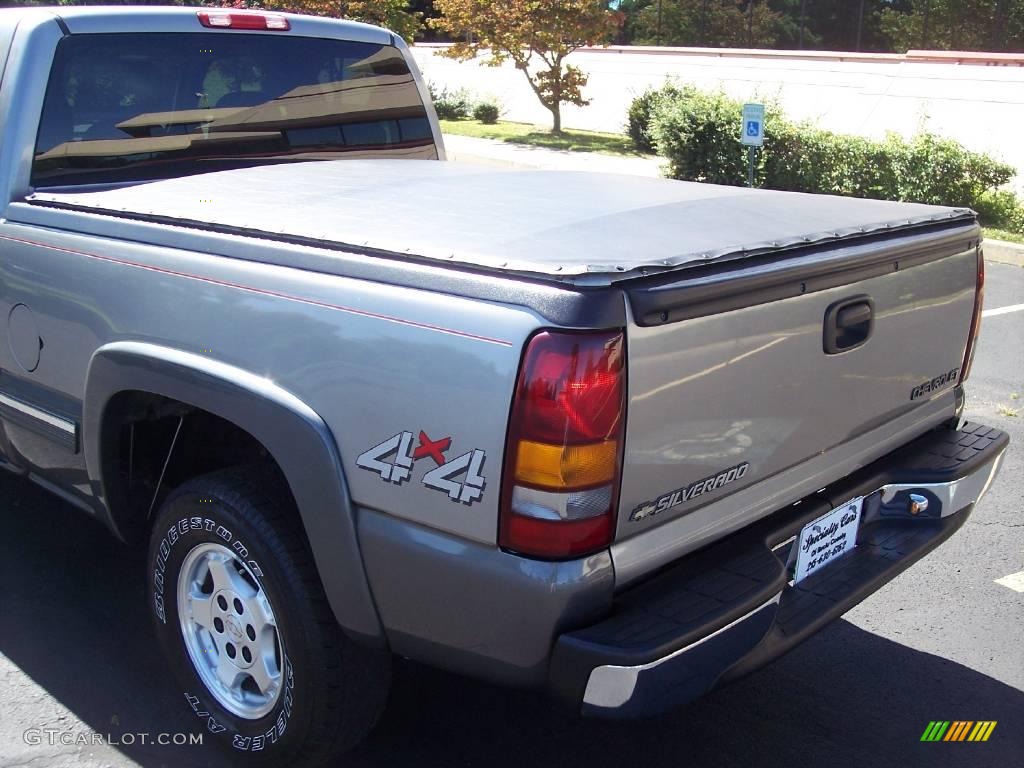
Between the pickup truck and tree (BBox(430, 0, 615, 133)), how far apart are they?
688 inches

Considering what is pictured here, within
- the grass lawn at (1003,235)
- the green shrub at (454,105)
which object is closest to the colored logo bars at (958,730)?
the grass lawn at (1003,235)

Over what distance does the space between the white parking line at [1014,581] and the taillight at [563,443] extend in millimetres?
2622

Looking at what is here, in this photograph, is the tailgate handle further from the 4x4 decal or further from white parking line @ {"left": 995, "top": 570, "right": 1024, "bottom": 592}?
white parking line @ {"left": 995, "top": 570, "right": 1024, "bottom": 592}

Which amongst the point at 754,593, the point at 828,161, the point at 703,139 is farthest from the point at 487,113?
the point at 754,593

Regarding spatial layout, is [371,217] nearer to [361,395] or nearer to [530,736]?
[361,395]

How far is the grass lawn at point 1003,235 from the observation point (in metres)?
12.1

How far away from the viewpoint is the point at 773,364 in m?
2.47

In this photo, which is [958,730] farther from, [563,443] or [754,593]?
[563,443]

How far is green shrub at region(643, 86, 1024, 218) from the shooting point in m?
12.9

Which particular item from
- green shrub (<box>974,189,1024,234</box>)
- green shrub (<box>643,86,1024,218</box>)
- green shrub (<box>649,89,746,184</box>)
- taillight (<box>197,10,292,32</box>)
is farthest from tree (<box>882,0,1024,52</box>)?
taillight (<box>197,10,292,32</box>)

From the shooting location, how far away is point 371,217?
9.21ft

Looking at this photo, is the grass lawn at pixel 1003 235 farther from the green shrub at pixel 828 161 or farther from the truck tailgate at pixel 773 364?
the truck tailgate at pixel 773 364

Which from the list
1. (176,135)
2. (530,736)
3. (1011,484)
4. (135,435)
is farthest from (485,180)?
(1011,484)

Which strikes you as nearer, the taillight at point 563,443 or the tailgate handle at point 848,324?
the taillight at point 563,443
